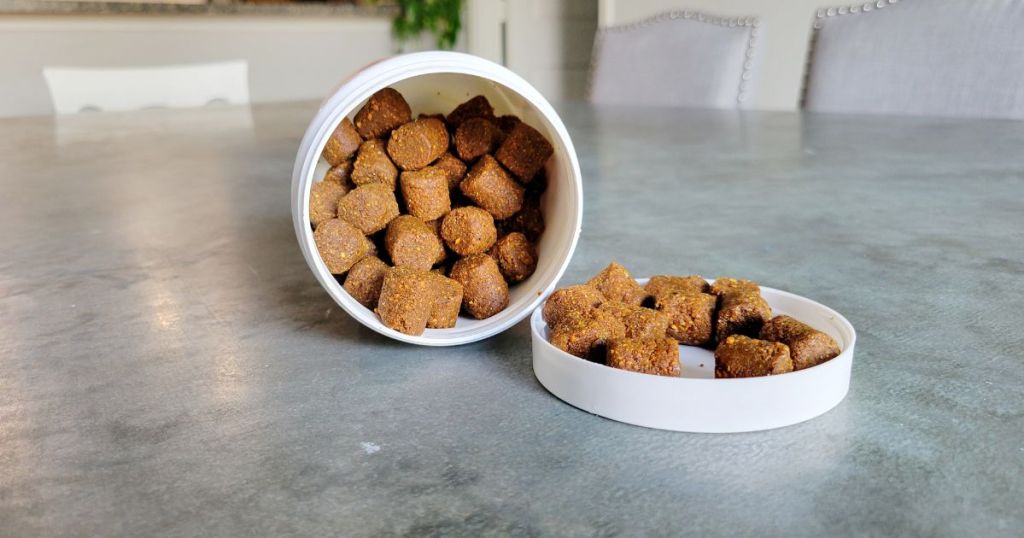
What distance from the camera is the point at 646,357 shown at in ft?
1.84

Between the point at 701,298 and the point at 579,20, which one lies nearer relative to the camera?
the point at 701,298

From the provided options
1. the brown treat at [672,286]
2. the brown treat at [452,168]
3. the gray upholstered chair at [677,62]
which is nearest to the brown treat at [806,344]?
the brown treat at [672,286]

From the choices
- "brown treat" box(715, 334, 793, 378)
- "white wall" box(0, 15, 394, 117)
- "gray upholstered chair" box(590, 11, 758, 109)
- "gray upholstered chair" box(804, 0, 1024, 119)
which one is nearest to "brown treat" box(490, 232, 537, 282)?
"brown treat" box(715, 334, 793, 378)

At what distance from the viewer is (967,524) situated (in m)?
0.42

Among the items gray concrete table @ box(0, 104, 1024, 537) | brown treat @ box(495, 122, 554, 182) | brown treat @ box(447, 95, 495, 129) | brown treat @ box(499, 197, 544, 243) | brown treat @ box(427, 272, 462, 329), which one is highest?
brown treat @ box(447, 95, 495, 129)

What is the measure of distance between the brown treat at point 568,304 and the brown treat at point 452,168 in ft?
0.63

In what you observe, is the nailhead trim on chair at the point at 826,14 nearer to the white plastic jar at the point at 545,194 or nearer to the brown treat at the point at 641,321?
the white plastic jar at the point at 545,194

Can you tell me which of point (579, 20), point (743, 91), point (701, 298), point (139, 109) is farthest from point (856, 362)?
point (579, 20)

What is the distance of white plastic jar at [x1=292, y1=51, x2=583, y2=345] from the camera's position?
63 centimetres

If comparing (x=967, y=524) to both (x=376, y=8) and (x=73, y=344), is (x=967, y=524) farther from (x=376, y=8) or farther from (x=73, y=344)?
(x=376, y=8)

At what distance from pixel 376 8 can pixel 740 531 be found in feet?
16.5

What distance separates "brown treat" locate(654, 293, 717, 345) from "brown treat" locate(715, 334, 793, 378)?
6cm

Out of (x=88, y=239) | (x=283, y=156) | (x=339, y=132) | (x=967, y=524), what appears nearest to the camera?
(x=967, y=524)

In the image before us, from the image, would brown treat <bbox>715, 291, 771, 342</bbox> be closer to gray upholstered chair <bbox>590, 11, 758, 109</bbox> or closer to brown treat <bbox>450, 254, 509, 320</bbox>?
brown treat <bbox>450, 254, 509, 320</bbox>
